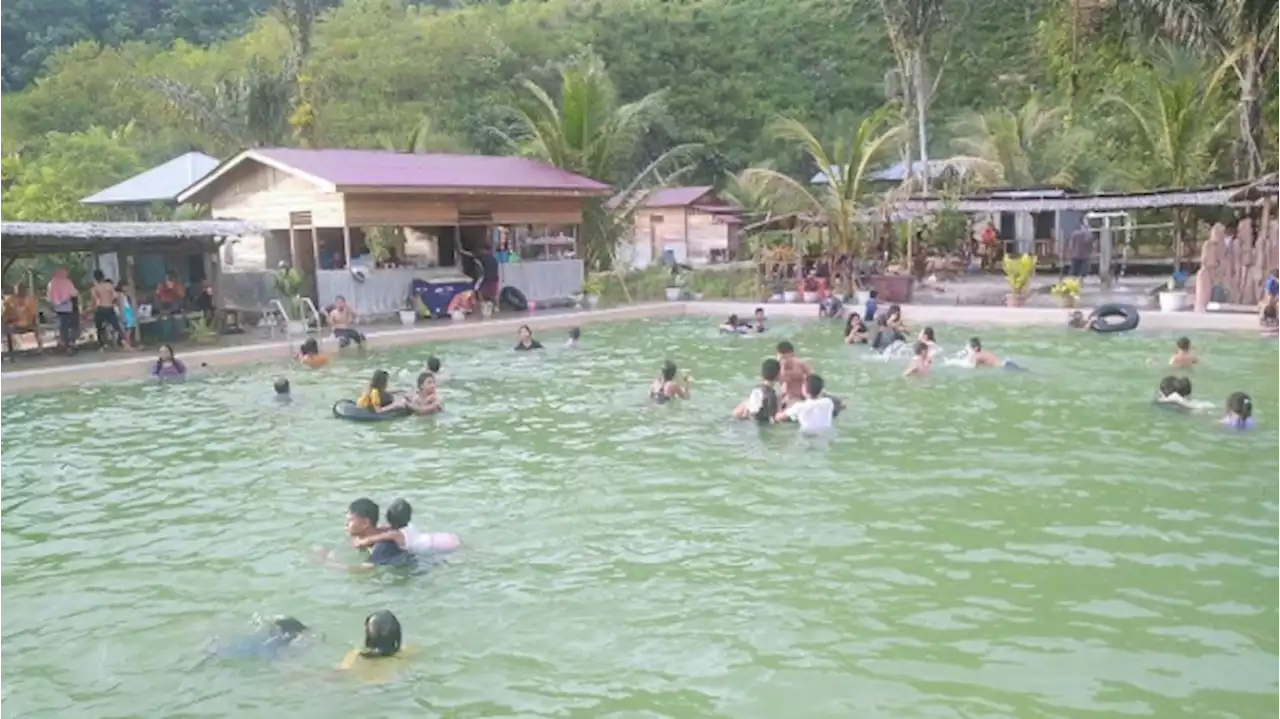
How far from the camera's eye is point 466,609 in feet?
25.5

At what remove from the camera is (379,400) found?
14.5 metres

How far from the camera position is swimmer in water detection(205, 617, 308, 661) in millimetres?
7043

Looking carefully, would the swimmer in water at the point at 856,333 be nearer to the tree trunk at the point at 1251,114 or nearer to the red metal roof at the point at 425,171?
the red metal roof at the point at 425,171

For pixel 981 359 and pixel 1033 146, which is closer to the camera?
pixel 981 359

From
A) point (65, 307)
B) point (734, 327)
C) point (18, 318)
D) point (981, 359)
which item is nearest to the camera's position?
point (981, 359)

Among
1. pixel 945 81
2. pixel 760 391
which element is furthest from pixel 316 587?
pixel 945 81

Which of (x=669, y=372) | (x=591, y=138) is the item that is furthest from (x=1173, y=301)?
(x=591, y=138)

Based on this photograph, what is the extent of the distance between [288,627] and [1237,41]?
79.8 feet

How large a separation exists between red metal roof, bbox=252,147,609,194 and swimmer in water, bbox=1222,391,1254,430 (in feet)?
53.5

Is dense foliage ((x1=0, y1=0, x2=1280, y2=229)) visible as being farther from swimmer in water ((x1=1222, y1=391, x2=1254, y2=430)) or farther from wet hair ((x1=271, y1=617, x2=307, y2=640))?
wet hair ((x1=271, y1=617, x2=307, y2=640))

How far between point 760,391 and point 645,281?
1715 cm

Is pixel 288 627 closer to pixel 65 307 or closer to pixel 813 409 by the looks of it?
pixel 813 409

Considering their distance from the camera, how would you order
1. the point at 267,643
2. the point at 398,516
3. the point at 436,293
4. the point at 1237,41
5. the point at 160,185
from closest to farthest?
the point at 267,643 < the point at 398,516 < the point at 1237,41 < the point at 436,293 < the point at 160,185

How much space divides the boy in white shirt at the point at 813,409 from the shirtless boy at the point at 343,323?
10.7 meters
